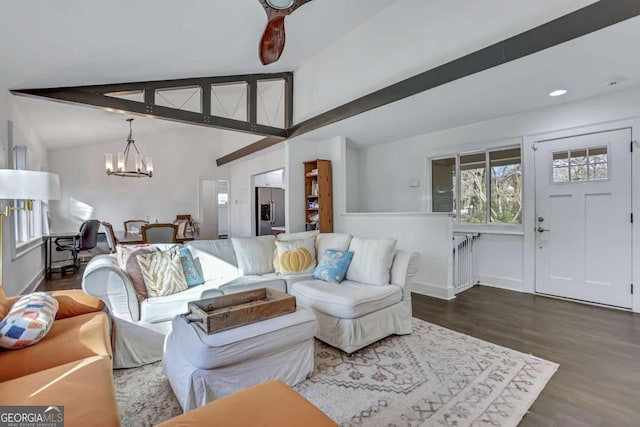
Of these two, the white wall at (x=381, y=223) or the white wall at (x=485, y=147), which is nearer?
the white wall at (x=485, y=147)

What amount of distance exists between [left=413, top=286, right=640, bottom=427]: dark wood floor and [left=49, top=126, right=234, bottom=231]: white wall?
682cm

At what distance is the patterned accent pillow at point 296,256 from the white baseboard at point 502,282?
285cm

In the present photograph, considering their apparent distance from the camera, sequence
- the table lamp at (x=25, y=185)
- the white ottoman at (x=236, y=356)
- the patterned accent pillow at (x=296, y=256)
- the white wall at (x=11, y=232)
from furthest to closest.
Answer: the patterned accent pillow at (x=296, y=256), the white wall at (x=11, y=232), the table lamp at (x=25, y=185), the white ottoman at (x=236, y=356)

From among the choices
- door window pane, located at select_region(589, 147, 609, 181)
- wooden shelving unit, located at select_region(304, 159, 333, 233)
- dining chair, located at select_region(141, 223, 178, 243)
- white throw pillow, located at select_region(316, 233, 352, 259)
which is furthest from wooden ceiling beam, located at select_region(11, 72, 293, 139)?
door window pane, located at select_region(589, 147, 609, 181)

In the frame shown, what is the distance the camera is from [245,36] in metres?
3.42

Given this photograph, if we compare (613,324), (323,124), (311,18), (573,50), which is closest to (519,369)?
(613,324)

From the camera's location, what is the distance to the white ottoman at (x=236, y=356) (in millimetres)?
1654

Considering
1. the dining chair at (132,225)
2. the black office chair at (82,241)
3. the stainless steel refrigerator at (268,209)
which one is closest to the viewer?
the black office chair at (82,241)

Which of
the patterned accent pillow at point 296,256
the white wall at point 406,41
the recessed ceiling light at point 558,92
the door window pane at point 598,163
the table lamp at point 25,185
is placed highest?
the white wall at point 406,41

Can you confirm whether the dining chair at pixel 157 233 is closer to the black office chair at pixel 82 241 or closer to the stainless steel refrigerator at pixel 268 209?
the black office chair at pixel 82 241

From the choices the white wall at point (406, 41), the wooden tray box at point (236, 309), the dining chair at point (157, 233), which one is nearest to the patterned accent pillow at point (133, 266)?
the wooden tray box at point (236, 309)

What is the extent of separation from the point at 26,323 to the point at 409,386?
2278mm

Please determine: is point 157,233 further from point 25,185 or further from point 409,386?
point 409,386

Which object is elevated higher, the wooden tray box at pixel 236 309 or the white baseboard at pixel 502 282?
the wooden tray box at pixel 236 309
